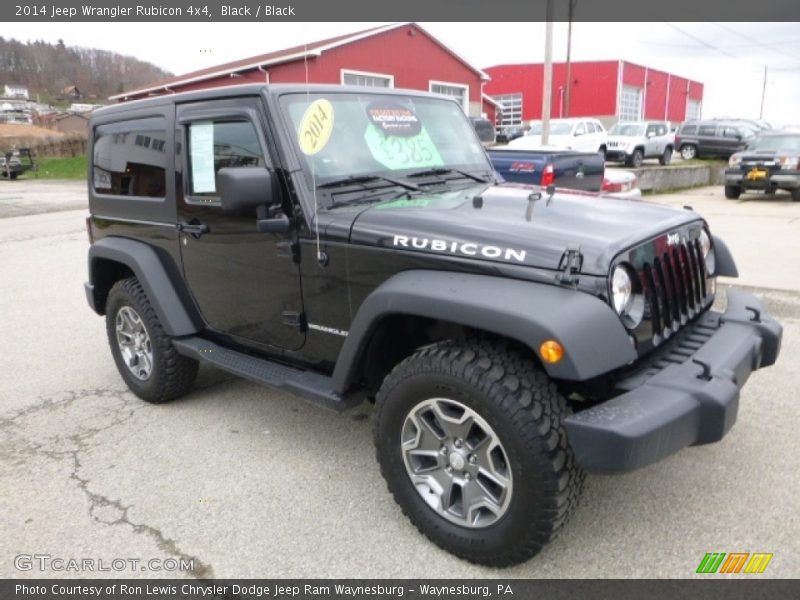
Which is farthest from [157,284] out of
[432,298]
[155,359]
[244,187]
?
[432,298]

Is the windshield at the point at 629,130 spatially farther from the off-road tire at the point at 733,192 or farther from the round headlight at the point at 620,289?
the round headlight at the point at 620,289

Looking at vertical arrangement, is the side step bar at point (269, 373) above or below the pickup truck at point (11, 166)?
below

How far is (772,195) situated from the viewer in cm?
1728

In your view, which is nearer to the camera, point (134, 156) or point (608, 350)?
point (608, 350)

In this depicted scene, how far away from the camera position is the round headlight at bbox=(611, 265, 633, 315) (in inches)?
96.5

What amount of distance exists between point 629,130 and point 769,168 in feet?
28.3

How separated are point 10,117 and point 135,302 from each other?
205 feet

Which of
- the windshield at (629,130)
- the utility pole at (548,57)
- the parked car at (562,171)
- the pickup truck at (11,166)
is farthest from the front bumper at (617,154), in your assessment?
the pickup truck at (11,166)

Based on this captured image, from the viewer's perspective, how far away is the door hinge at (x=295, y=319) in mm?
3297

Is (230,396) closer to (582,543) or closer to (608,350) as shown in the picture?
(582,543)

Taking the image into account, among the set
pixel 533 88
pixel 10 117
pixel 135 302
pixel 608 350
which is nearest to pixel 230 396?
pixel 135 302

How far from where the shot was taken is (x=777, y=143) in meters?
16.3

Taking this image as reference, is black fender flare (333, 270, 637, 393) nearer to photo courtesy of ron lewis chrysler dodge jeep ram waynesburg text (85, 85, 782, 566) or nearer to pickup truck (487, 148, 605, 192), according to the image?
photo courtesy of ron lewis chrysler dodge jeep ram waynesburg text (85, 85, 782, 566)

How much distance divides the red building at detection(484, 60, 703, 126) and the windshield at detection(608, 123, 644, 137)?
69.4 feet
